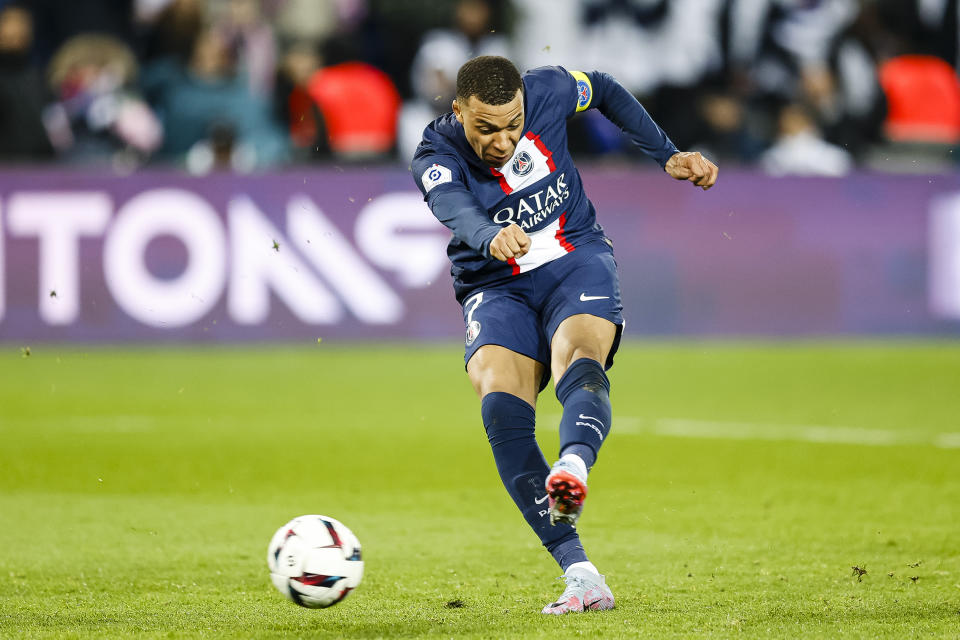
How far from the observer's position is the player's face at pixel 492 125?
5.19m

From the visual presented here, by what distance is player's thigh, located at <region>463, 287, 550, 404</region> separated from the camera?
17.7 feet

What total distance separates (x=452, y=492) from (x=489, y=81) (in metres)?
3.13

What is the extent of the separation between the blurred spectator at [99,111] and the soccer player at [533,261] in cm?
882

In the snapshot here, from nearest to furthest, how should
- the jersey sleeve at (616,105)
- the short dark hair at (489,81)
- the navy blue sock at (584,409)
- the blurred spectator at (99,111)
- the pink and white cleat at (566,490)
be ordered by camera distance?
1. the pink and white cleat at (566,490)
2. the navy blue sock at (584,409)
3. the short dark hair at (489,81)
4. the jersey sleeve at (616,105)
5. the blurred spectator at (99,111)

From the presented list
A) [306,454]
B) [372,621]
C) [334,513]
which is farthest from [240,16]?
[372,621]

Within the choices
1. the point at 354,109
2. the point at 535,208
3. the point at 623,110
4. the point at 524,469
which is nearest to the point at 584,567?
the point at 524,469

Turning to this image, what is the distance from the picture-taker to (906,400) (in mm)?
10930

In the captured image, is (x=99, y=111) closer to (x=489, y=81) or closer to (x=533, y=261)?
(x=533, y=261)

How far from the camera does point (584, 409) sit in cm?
501

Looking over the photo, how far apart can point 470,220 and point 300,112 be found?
9074mm

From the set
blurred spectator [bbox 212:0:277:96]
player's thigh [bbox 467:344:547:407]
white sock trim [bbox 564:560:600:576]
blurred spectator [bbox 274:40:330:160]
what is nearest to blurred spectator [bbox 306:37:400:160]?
blurred spectator [bbox 274:40:330:160]

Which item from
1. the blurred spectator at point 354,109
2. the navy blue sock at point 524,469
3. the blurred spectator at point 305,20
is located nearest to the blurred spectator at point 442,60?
the blurred spectator at point 354,109

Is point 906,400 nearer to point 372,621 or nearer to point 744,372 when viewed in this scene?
point 744,372

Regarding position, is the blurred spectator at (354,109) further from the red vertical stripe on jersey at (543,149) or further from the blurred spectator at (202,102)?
the red vertical stripe on jersey at (543,149)
